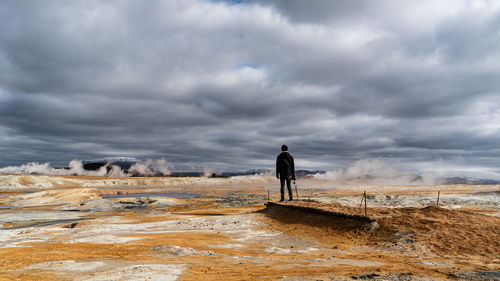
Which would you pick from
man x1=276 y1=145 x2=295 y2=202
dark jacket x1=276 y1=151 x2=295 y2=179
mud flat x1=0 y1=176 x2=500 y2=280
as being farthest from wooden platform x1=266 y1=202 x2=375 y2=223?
dark jacket x1=276 y1=151 x2=295 y2=179

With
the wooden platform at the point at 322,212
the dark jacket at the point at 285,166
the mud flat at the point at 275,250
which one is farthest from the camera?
the dark jacket at the point at 285,166

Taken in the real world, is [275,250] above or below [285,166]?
below

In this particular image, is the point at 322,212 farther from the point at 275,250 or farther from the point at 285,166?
the point at 275,250

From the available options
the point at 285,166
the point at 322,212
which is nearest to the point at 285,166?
the point at 285,166

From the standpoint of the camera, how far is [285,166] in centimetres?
1992

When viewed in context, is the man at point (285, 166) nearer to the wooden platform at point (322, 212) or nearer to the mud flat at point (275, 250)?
the wooden platform at point (322, 212)

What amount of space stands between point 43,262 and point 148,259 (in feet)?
9.22

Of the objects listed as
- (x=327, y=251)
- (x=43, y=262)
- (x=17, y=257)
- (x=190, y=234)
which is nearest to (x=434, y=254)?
(x=327, y=251)

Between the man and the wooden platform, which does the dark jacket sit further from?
the wooden platform

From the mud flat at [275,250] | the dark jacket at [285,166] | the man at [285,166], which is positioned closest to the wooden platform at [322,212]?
the mud flat at [275,250]

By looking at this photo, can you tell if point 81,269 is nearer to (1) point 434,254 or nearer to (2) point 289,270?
(2) point 289,270

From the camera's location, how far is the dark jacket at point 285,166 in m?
19.9

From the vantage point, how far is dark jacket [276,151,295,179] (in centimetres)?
1991

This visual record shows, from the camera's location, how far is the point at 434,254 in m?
9.67
